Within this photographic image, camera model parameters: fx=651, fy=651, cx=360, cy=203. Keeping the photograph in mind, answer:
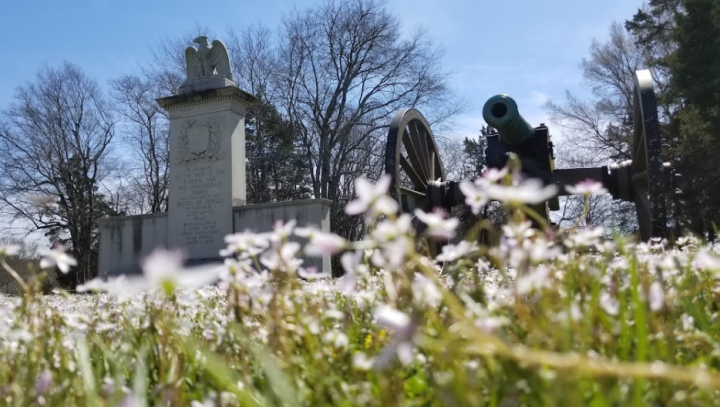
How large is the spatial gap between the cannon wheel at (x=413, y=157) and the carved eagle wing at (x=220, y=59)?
620 centimetres

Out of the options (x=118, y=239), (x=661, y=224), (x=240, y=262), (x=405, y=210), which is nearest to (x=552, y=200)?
(x=405, y=210)

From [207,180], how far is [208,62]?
2.48 metres

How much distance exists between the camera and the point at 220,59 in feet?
43.9

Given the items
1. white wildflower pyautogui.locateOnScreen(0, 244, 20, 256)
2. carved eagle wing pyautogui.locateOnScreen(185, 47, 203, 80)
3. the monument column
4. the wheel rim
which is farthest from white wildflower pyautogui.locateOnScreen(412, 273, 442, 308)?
carved eagle wing pyautogui.locateOnScreen(185, 47, 203, 80)

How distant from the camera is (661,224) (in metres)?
5.41

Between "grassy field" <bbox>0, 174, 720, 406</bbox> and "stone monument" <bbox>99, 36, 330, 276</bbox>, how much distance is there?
425 inches

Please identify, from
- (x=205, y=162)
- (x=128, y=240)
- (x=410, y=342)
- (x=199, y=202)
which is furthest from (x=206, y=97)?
(x=410, y=342)

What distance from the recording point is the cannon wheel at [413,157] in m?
6.63

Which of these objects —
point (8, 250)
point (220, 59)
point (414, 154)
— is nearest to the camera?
point (8, 250)

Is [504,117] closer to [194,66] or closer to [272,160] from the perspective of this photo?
[194,66]

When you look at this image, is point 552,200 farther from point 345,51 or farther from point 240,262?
point 345,51

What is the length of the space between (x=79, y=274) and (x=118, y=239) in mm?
13076

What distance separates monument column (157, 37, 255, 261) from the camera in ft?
41.8

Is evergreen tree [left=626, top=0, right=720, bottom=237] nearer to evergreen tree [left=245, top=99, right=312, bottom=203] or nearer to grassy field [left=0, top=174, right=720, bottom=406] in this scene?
evergreen tree [left=245, top=99, right=312, bottom=203]
